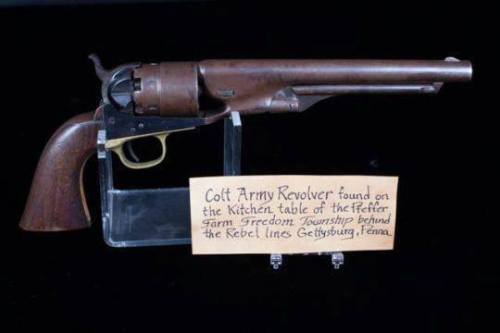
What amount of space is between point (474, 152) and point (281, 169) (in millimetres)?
479

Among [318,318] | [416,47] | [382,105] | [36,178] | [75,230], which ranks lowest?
[318,318]

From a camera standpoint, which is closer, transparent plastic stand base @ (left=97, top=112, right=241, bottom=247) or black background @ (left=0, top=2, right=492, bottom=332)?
black background @ (left=0, top=2, right=492, bottom=332)

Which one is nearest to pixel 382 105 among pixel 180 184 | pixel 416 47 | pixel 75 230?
pixel 416 47

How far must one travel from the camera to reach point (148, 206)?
1.48 metres

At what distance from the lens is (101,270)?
131 centimetres

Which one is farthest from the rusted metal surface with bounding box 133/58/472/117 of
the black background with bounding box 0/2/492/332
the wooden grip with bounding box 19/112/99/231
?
the black background with bounding box 0/2/492/332

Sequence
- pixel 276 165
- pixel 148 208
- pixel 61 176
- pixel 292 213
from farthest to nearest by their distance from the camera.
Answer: pixel 276 165
pixel 148 208
pixel 61 176
pixel 292 213

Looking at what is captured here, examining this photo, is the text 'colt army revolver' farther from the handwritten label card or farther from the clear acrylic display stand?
the handwritten label card

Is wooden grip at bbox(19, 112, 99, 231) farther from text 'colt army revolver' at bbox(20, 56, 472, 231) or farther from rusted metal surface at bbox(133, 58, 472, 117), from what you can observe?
rusted metal surface at bbox(133, 58, 472, 117)

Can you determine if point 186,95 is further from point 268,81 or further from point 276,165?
point 276,165

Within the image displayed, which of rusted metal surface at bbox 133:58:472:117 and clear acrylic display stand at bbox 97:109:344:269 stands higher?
rusted metal surface at bbox 133:58:472:117

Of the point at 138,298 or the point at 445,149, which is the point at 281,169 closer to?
the point at 445,149

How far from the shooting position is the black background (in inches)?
47.6

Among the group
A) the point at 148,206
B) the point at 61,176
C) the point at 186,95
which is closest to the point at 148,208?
the point at 148,206
